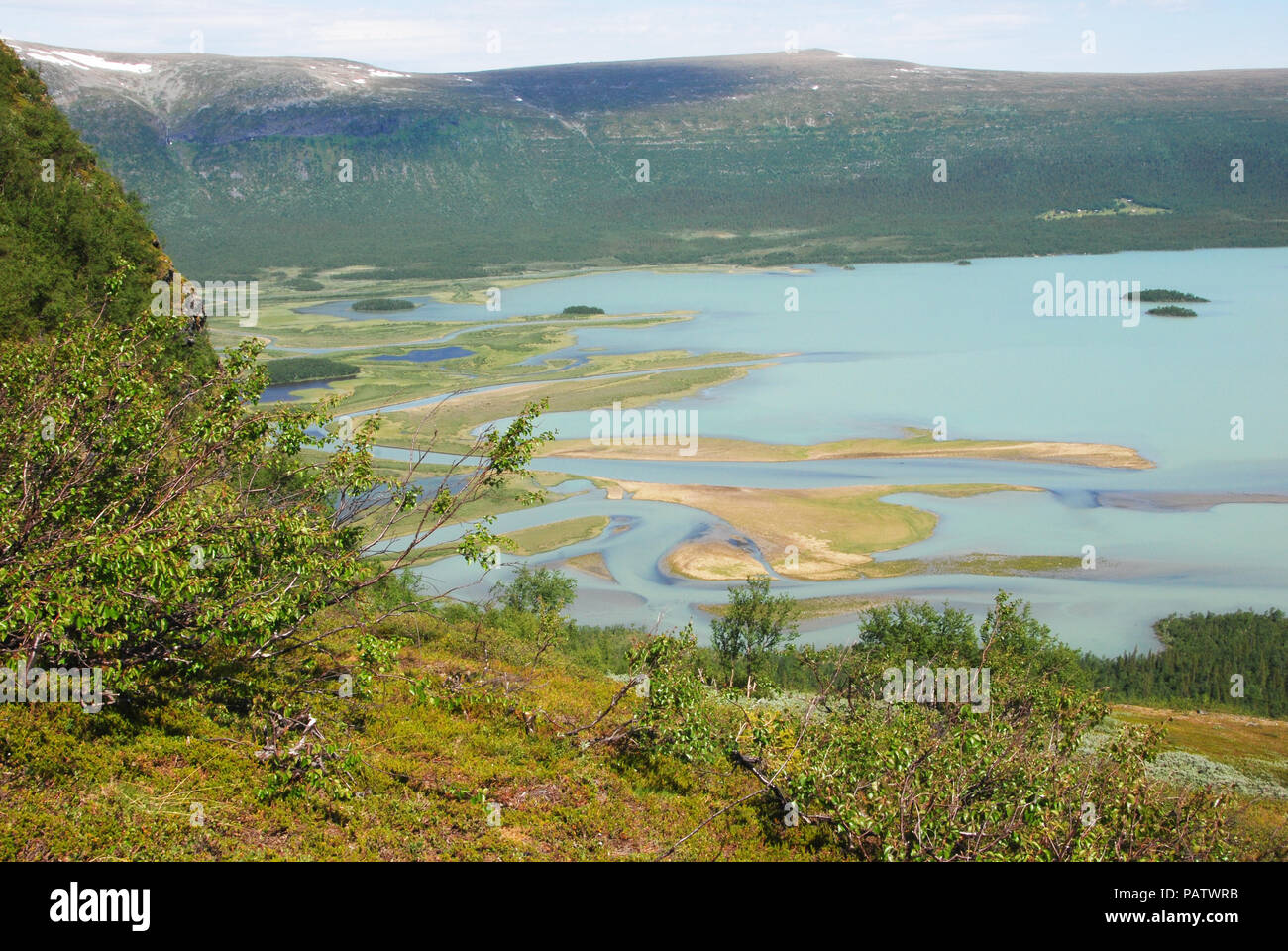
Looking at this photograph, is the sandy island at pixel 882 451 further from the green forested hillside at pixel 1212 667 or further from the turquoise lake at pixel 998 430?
the green forested hillside at pixel 1212 667

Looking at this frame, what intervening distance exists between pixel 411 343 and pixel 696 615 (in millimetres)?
56844

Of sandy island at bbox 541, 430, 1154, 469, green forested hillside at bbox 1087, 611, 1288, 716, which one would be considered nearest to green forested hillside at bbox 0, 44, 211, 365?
sandy island at bbox 541, 430, 1154, 469

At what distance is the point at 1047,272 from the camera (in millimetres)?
126875

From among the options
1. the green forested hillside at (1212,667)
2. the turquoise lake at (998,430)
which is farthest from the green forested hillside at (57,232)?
the green forested hillside at (1212,667)

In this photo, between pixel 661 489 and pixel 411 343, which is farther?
pixel 411 343

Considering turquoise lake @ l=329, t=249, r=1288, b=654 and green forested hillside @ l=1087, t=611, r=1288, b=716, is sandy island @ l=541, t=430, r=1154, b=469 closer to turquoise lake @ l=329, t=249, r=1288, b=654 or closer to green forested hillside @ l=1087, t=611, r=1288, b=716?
turquoise lake @ l=329, t=249, r=1288, b=654

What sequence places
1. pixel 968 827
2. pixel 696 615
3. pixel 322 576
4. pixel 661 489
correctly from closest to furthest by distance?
pixel 968 827, pixel 322 576, pixel 696 615, pixel 661 489

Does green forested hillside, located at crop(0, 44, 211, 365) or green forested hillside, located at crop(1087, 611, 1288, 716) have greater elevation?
green forested hillside, located at crop(0, 44, 211, 365)

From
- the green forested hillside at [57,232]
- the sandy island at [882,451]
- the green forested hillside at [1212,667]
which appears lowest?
the green forested hillside at [1212,667]

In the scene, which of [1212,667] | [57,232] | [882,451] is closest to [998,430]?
[882,451]

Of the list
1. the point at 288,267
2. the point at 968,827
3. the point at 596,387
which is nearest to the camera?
the point at 968,827

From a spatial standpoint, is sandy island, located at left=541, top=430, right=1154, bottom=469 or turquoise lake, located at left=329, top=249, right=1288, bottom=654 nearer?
turquoise lake, located at left=329, top=249, right=1288, bottom=654
